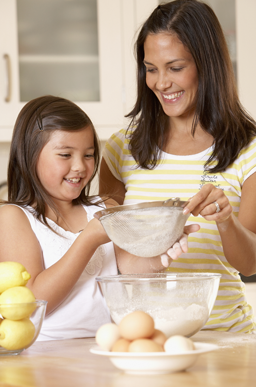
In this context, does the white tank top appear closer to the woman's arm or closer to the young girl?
the young girl

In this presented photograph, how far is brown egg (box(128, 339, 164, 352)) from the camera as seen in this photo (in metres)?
0.61

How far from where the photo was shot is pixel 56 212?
128 centimetres

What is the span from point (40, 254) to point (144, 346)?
1.94 ft

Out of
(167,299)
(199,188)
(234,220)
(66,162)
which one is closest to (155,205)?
(167,299)

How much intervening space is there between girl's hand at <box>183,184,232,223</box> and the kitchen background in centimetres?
145

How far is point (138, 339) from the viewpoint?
24.4 inches

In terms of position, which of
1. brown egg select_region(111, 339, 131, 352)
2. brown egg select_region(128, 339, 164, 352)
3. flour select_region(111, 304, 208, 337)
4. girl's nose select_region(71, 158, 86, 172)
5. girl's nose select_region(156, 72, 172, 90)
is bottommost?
flour select_region(111, 304, 208, 337)

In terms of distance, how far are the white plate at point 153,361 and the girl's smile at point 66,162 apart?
0.62 metres

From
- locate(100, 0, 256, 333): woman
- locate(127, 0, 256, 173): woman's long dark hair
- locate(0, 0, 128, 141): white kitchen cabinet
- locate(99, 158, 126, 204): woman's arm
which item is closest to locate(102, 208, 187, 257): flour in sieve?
locate(100, 0, 256, 333): woman

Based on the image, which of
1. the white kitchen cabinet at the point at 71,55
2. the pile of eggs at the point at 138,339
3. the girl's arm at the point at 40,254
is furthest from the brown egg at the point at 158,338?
the white kitchen cabinet at the point at 71,55

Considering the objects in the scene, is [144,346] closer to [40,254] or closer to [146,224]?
[146,224]

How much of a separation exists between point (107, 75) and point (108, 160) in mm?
1001

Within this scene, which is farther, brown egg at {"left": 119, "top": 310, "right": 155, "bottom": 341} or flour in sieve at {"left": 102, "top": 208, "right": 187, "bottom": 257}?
flour in sieve at {"left": 102, "top": 208, "right": 187, "bottom": 257}

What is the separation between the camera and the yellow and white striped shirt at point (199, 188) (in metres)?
1.31
